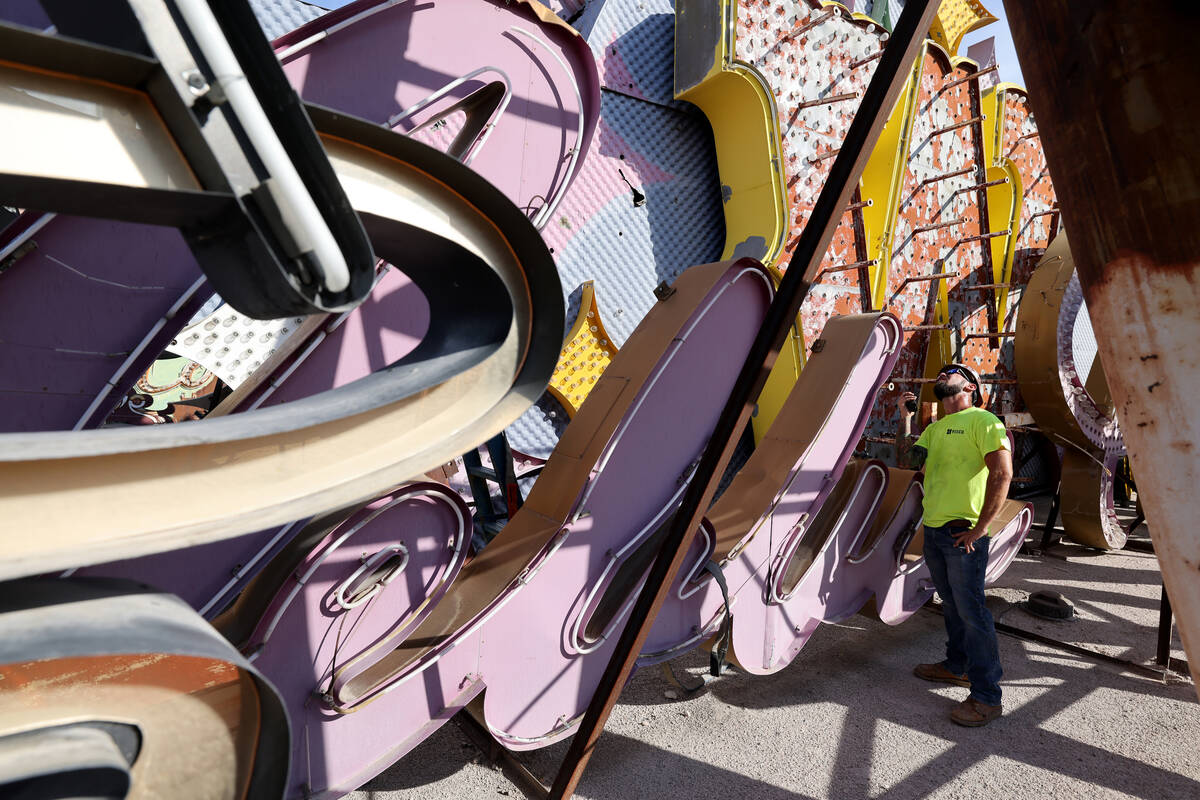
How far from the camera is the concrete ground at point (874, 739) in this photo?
10.1 feet

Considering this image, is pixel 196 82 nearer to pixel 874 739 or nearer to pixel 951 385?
pixel 874 739

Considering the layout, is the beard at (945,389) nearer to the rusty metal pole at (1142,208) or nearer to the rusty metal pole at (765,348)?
the rusty metal pole at (765,348)

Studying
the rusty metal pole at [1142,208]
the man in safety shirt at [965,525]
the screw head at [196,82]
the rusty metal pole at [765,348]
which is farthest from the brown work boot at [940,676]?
the screw head at [196,82]

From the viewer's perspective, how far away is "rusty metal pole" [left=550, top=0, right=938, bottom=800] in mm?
2287

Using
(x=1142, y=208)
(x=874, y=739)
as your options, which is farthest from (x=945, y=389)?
(x=1142, y=208)

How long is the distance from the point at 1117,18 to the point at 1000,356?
26.0ft

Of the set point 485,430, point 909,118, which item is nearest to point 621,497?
point 485,430

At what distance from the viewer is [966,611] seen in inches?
152

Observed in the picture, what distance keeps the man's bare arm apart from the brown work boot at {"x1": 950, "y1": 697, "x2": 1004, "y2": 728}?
84cm

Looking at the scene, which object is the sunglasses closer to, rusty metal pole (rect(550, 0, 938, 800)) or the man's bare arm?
the man's bare arm

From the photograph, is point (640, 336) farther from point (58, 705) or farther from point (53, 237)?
point (58, 705)

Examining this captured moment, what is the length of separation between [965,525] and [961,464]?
1.11ft

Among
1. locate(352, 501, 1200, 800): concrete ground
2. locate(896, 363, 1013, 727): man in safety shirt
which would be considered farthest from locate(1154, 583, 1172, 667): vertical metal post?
locate(896, 363, 1013, 727): man in safety shirt

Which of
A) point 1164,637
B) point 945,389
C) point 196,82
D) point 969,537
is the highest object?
point 196,82
